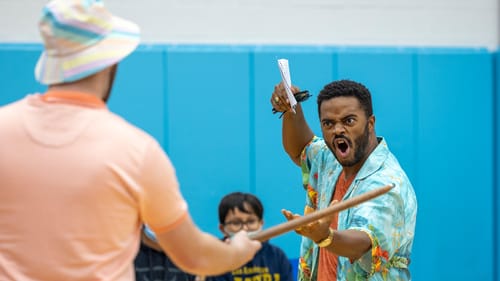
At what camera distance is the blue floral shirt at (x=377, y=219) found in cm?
288

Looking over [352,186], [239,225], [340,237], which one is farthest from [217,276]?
[340,237]

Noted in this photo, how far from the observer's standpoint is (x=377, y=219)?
2.86m

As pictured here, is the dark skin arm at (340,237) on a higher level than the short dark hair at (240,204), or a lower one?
higher

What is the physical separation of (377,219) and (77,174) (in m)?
A: 1.36

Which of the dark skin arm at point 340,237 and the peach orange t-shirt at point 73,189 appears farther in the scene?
the dark skin arm at point 340,237

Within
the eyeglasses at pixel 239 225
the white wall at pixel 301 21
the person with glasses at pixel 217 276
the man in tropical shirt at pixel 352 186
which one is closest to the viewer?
the man in tropical shirt at pixel 352 186

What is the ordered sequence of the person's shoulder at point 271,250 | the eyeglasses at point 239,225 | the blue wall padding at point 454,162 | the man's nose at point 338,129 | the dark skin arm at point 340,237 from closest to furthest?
the dark skin arm at point 340,237, the man's nose at point 338,129, the person's shoulder at point 271,250, the eyeglasses at point 239,225, the blue wall padding at point 454,162

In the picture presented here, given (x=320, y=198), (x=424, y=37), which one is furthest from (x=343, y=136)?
(x=424, y=37)

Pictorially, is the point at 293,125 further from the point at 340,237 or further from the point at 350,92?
the point at 340,237

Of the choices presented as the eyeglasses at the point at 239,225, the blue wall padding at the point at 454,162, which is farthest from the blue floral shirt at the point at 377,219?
the blue wall padding at the point at 454,162

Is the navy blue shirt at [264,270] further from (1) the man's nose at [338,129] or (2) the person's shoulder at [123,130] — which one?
(2) the person's shoulder at [123,130]

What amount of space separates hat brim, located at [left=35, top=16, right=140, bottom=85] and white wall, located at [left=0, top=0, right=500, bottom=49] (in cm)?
329

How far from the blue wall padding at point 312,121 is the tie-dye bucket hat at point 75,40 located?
3.03 m

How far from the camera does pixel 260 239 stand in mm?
2115
